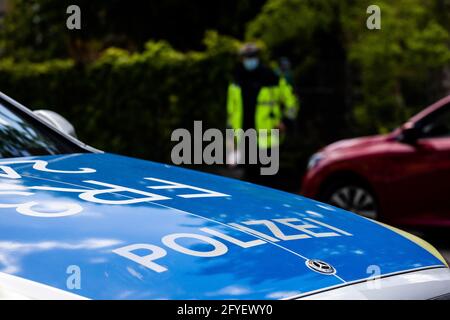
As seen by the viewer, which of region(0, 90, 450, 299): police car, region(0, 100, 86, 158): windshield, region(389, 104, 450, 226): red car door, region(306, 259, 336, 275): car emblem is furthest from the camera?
region(389, 104, 450, 226): red car door

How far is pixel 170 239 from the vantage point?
2750 millimetres

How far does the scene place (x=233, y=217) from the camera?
308 centimetres

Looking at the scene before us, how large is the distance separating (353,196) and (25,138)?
618 centimetres

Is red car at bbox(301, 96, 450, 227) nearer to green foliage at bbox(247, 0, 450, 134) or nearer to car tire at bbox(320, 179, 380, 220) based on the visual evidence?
car tire at bbox(320, 179, 380, 220)

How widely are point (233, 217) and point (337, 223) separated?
0.46 metres

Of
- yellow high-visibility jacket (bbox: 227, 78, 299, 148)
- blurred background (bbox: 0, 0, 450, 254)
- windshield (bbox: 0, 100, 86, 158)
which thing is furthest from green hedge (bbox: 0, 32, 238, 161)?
windshield (bbox: 0, 100, 86, 158)

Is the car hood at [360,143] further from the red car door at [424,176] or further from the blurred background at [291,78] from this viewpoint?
the blurred background at [291,78]

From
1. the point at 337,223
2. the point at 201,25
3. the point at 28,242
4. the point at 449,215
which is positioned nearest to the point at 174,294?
the point at 28,242

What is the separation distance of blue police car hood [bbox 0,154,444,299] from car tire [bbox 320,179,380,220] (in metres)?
5.94

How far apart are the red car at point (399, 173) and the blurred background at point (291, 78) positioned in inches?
177

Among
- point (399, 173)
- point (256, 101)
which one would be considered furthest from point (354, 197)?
point (256, 101)

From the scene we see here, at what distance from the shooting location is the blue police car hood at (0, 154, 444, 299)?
2483mm

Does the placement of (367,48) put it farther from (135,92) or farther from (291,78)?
(135,92)

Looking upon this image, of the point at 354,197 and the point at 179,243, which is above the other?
the point at 179,243
